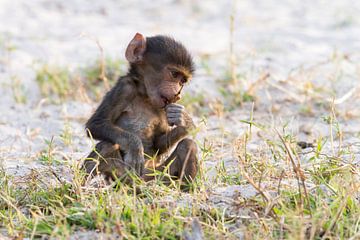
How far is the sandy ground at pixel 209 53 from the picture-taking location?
764 centimetres

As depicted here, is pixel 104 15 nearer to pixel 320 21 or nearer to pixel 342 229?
pixel 320 21

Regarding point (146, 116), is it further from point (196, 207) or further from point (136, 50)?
point (196, 207)

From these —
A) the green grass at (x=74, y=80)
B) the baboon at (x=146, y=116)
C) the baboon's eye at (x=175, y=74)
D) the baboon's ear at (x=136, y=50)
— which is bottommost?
the green grass at (x=74, y=80)

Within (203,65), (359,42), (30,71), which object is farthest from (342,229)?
(359,42)

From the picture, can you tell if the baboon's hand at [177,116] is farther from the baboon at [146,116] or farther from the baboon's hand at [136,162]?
the baboon's hand at [136,162]

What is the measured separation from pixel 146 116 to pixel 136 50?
53 centimetres

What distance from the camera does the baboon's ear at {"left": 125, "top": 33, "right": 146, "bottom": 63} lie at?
235 inches

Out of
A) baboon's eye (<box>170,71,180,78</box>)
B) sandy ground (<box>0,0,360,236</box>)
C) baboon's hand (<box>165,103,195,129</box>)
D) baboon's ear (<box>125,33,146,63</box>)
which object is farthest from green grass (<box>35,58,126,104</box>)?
baboon's hand (<box>165,103,195,129</box>)

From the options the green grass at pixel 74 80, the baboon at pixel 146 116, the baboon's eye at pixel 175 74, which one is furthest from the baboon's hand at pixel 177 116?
the green grass at pixel 74 80

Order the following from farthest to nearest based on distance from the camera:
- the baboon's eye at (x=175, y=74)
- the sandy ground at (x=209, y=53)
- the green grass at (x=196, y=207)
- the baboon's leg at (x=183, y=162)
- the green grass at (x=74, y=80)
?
the green grass at (x=74, y=80) < the sandy ground at (x=209, y=53) < the baboon's eye at (x=175, y=74) < the baboon's leg at (x=183, y=162) < the green grass at (x=196, y=207)

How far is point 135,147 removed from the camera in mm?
5566

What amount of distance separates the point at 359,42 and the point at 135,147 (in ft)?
21.4

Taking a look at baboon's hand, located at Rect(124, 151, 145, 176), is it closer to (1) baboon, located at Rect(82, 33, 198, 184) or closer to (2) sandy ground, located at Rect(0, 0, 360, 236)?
(1) baboon, located at Rect(82, 33, 198, 184)

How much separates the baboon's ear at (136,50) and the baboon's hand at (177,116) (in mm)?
546
